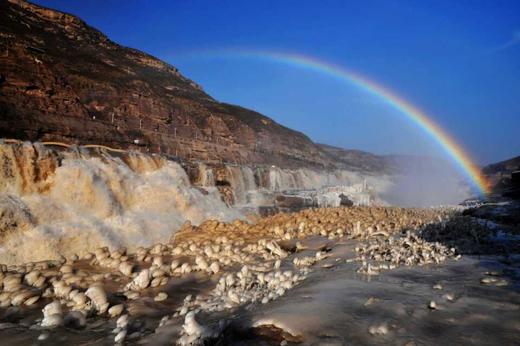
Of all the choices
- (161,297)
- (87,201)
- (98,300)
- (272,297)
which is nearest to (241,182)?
(87,201)

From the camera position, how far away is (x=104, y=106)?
3250 cm

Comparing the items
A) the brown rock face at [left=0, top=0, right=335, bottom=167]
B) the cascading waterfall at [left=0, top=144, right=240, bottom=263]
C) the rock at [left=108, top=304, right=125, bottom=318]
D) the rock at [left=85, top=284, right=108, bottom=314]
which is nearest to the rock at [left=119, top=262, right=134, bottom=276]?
the rock at [left=85, top=284, right=108, bottom=314]

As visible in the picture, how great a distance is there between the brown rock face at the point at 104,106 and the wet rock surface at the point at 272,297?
16449mm

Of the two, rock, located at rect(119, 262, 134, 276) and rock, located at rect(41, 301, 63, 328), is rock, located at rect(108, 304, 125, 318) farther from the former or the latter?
rock, located at rect(119, 262, 134, 276)

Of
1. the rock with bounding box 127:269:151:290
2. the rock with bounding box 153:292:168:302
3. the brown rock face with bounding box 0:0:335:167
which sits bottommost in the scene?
the rock with bounding box 153:292:168:302

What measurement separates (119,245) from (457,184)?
142ft

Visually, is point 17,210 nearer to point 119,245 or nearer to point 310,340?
point 119,245

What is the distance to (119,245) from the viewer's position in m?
11.9

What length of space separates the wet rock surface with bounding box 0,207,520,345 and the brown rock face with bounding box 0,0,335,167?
16449mm

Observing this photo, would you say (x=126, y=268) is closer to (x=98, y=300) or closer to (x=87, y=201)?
(x=98, y=300)

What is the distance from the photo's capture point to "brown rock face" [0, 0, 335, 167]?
76.2ft

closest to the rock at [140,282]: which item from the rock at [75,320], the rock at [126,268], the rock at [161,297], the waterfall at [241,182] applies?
the rock at [161,297]

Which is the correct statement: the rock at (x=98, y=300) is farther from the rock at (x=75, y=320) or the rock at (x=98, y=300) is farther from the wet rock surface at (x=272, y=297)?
the rock at (x=75, y=320)

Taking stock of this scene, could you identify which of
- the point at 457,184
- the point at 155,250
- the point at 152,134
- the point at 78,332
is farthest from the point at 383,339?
the point at 457,184
